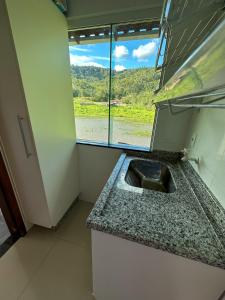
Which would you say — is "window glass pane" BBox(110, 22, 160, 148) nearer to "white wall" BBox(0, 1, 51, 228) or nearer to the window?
the window

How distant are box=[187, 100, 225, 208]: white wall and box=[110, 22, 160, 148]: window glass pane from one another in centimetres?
55

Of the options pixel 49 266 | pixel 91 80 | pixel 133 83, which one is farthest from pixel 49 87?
pixel 49 266

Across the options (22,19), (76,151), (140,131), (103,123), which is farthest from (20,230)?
(22,19)

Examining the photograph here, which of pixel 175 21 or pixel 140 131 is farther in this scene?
pixel 140 131

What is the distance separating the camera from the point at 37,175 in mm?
1314

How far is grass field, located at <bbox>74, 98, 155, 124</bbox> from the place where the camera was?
1.64 m

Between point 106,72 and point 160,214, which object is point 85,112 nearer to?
point 106,72

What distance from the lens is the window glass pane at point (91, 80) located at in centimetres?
Answer: 153

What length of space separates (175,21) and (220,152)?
2.41ft

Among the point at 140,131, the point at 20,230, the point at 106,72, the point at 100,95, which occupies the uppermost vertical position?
the point at 106,72

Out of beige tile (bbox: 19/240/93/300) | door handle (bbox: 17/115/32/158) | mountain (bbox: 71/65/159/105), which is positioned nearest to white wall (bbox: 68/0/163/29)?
mountain (bbox: 71/65/159/105)

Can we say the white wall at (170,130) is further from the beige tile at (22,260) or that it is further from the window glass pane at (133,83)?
the beige tile at (22,260)

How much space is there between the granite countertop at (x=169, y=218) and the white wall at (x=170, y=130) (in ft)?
1.69

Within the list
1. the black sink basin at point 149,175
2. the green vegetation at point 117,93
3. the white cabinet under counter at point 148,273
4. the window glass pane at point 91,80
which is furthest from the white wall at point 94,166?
the white cabinet under counter at point 148,273
